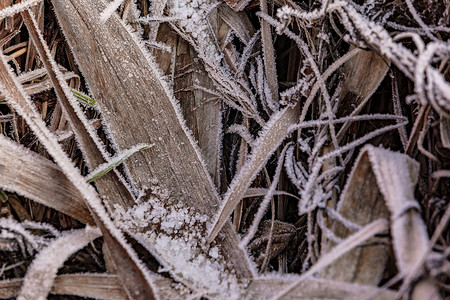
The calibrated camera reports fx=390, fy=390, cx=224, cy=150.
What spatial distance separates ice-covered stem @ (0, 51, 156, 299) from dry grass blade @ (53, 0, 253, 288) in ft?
0.41

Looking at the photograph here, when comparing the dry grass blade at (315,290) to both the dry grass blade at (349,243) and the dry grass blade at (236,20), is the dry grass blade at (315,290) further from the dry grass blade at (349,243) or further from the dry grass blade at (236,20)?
the dry grass blade at (236,20)

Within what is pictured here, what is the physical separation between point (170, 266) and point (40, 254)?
246 millimetres

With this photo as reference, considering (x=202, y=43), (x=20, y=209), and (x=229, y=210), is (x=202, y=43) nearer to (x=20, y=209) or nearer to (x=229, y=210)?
(x=229, y=210)

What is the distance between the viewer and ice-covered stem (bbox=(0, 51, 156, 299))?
2.41 ft

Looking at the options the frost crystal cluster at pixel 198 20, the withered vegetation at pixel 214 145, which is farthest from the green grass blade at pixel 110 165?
the frost crystal cluster at pixel 198 20

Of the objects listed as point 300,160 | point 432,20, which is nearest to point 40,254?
point 300,160

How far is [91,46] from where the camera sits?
882 millimetres

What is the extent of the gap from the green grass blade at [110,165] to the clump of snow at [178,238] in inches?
3.3

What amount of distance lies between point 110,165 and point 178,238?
21cm

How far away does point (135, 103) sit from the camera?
888mm

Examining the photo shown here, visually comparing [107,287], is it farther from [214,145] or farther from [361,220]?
[361,220]

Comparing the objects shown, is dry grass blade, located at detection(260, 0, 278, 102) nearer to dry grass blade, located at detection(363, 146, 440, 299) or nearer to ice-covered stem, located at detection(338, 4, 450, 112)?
ice-covered stem, located at detection(338, 4, 450, 112)

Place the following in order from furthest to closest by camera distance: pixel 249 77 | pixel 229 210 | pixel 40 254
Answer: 1. pixel 249 77
2. pixel 229 210
3. pixel 40 254

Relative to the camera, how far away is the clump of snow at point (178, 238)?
0.79m
